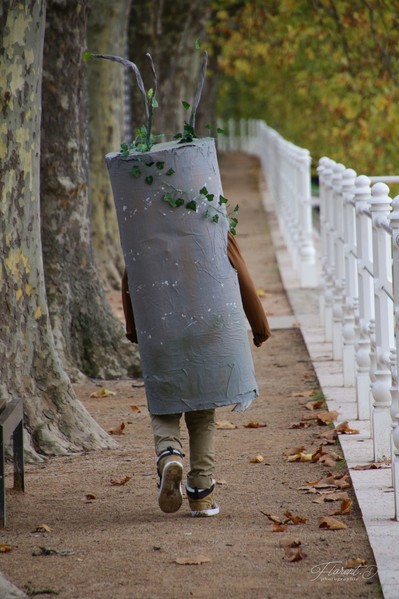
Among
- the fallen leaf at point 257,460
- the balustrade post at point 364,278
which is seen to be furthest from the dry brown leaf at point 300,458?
the balustrade post at point 364,278

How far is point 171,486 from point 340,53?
15916 millimetres

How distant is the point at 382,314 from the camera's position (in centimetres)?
679

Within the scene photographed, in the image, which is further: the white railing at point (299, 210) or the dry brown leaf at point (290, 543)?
the white railing at point (299, 210)

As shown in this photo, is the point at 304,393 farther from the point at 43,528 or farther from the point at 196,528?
the point at 43,528

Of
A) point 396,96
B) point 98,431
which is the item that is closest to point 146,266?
point 98,431

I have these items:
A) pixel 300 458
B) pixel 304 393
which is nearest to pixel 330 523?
pixel 300 458

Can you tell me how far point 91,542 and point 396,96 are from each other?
49.5 feet

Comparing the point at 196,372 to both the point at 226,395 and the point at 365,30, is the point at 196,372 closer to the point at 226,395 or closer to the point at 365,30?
the point at 226,395

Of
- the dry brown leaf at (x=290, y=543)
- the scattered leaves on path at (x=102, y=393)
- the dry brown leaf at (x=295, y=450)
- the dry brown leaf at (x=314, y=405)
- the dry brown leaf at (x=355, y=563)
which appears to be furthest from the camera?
the scattered leaves on path at (x=102, y=393)

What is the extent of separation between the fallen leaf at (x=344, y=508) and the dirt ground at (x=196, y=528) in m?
0.01

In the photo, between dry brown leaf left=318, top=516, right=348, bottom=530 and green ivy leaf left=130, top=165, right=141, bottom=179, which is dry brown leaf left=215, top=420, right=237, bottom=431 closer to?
dry brown leaf left=318, top=516, right=348, bottom=530

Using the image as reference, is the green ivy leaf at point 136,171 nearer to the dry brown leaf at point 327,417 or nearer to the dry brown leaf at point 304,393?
the dry brown leaf at point 327,417

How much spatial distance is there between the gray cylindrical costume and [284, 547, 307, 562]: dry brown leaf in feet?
2.76

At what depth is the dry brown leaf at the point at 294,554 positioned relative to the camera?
5.40m
